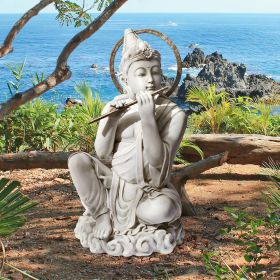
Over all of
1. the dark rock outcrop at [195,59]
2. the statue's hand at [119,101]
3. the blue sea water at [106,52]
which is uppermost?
the statue's hand at [119,101]

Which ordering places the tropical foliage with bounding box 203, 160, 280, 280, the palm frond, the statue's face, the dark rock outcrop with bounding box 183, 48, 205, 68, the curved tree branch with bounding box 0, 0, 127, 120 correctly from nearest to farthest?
the palm frond < the tropical foliage with bounding box 203, 160, 280, 280 < the statue's face < the curved tree branch with bounding box 0, 0, 127, 120 < the dark rock outcrop with bounding box 183, 48, 205, 68

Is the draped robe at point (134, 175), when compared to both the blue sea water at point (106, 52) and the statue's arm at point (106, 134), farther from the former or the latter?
the blue sea water at point (106, 52)

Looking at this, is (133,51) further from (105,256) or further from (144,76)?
(105,256)

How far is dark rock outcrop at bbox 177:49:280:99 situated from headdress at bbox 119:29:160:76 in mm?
13276

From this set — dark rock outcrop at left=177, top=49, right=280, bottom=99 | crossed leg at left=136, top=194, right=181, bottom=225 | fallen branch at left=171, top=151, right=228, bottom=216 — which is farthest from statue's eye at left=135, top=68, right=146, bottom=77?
dark rock outcrop at left=177, top=49, right=280, bottom=99

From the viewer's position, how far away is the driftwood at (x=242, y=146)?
5660 mm

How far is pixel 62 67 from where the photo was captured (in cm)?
546

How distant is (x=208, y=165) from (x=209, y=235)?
0.97 metres

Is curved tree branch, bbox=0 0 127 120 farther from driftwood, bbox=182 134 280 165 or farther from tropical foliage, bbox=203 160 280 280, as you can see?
tropical foliage, bbox=203 160 280 280

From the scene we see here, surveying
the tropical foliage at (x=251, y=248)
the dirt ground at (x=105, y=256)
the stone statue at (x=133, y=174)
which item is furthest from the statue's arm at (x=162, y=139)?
the dirt ground at (x=105, y=256)

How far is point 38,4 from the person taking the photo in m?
5.70

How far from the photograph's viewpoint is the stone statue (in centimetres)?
367

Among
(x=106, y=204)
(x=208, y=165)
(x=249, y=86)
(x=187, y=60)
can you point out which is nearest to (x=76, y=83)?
(x=208, y=165)

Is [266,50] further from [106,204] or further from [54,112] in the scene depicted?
[106,204]
